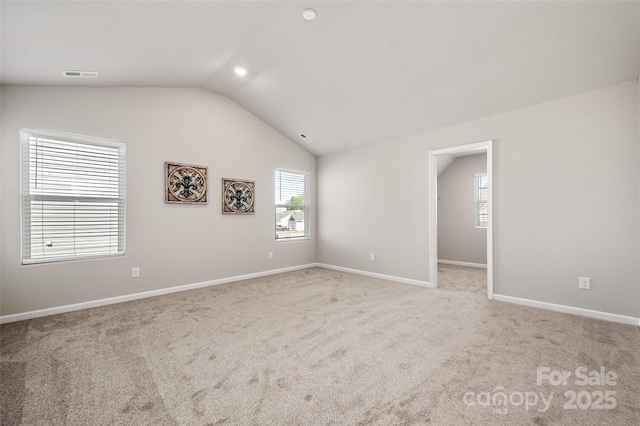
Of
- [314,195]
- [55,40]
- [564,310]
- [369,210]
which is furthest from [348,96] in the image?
[564,310]

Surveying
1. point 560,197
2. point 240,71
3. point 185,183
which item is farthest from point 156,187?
point 560,197

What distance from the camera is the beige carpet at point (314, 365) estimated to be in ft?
5.18

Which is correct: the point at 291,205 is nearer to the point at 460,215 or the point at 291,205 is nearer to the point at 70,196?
the point at 70,196

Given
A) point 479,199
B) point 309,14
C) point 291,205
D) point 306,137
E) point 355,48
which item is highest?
point 309,14

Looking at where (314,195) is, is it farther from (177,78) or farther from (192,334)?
(192,334)

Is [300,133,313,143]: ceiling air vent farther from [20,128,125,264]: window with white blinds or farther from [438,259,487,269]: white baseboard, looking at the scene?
[438,259,487,269]: white baseboard

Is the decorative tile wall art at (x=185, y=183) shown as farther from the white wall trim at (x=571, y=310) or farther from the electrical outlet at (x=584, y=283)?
the electrical outlet at (x=584, y=283)

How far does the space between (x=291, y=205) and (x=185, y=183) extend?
6.83 feet

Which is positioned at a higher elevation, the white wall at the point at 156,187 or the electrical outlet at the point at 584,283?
the white wall at the point at 156,187

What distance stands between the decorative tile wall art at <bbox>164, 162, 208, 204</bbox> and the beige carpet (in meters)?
1.53

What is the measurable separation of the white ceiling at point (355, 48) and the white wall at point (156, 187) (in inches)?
11.9

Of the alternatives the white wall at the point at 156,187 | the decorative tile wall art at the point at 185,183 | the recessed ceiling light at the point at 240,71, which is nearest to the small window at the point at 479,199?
the white wall at the point at 156,187

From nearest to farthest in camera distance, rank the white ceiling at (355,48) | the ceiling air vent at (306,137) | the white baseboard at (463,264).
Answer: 1. the white ceiling at (355,48)
2. the ceiling air vent at (306,137)
3. the white baseboard at (463,264)

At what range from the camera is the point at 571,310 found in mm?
3127
